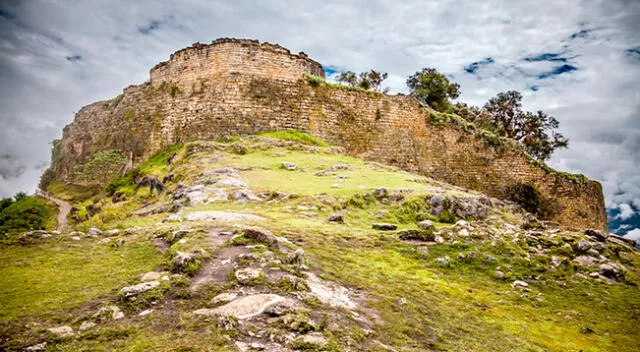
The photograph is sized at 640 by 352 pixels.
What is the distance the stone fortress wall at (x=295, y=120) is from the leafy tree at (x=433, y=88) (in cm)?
776

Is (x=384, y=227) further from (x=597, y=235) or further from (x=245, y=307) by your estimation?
(x=245, y=307)

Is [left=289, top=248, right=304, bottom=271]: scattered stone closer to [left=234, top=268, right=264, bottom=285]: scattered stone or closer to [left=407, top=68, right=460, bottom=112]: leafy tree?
[left=234, top=268, right=264, bottom=285]: scattered stone

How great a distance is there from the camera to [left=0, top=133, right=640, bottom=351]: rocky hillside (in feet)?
11.2

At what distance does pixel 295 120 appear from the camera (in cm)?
2197

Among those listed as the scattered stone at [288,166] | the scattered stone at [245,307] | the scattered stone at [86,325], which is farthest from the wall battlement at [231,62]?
the scattered stone at [86,325]

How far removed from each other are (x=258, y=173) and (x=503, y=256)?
28.2ft

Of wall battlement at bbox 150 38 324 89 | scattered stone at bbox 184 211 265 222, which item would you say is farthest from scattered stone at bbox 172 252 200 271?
wall battlement at bbox 150 38 324 89

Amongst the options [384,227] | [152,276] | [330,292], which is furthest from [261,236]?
[384,227]

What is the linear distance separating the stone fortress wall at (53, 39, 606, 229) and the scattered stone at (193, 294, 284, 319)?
58.2 ft

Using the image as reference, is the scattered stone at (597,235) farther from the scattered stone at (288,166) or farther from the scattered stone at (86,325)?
the scattered stone at (288,166)

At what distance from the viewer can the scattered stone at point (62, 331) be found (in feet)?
10.7

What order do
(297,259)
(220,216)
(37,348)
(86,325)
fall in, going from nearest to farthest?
(37,348) → (86,325) → (297,259) → (220,216)

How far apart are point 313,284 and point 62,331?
2401 millimetres

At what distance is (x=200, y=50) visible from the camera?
22.0 meters
